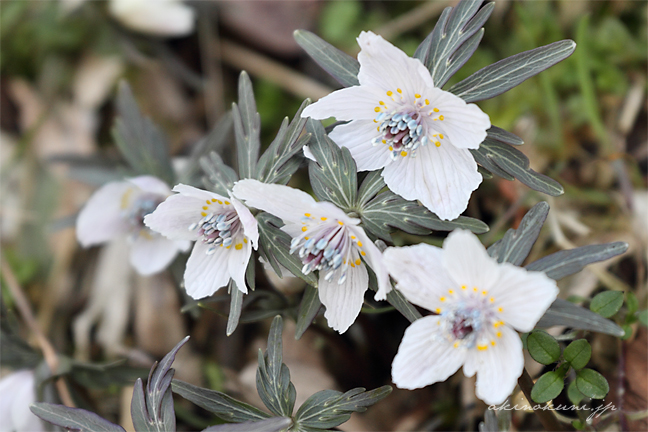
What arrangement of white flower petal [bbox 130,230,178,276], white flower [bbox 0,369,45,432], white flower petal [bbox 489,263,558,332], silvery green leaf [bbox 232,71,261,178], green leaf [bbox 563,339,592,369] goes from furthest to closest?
white flower petal [bbox 130,230,178,276] → white flower [bbox 0,369,45,432] → silvery green leaf [bbox 232,71,261,178] → green leaf [bbox 563,339,592,369] → white flower petal [bbox 489,263,558,332]

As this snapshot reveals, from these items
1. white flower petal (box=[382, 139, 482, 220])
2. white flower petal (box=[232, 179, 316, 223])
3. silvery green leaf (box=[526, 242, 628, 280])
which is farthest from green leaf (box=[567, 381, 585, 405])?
white flower petal (box=[232, 179, 316, 223])

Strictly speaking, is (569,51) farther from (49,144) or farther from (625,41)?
(49,144)

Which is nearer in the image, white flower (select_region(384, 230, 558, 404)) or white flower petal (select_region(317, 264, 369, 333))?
white flower (select_region(384, 230, 558, 404))

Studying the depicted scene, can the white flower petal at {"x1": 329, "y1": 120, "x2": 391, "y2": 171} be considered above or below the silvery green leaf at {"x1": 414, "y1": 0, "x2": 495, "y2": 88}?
below

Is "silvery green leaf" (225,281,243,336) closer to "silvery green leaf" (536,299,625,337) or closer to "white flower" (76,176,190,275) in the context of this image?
"white flower" (76,176,190,275)

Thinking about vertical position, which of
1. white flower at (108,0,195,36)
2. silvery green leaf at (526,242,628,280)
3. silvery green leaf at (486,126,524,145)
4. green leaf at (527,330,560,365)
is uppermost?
white flower at (108,0,195,36)

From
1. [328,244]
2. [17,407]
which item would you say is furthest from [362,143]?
[17,407]

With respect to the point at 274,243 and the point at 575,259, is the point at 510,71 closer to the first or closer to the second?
the point at 575,259
